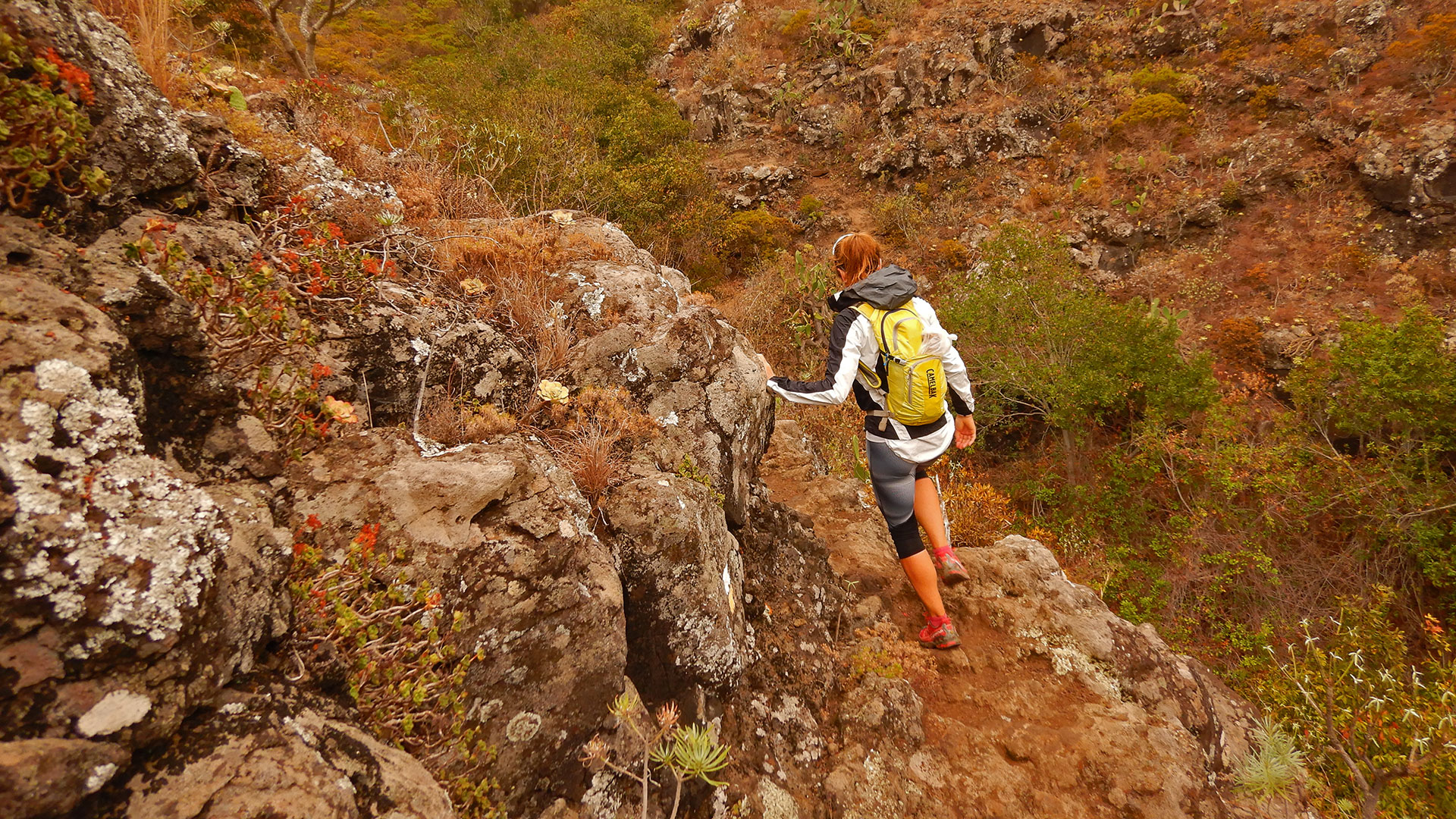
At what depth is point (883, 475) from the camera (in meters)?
3.30

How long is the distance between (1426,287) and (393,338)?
1932 cm

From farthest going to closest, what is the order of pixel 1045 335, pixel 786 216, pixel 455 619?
1. pixel 786 216
2. pixel 1045 335
3. pixel 455 619

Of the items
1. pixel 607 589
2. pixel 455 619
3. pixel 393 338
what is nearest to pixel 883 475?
pixel 607 589

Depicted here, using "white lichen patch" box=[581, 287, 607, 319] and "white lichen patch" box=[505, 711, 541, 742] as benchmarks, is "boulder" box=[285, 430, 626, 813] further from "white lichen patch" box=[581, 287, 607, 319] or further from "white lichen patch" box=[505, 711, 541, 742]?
"white lichen patch" box=[581, 287, 607, 319]

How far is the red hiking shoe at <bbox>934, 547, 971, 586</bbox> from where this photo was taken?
373cm

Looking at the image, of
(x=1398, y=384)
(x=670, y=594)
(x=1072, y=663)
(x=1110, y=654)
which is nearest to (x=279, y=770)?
(x=670, y=594)

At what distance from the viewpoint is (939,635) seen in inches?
135

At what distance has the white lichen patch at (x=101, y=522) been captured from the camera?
1145mm

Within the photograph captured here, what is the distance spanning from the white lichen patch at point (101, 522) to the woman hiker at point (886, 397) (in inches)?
93.9

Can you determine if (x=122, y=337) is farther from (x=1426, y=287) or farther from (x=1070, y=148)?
(x=1070, y=148)

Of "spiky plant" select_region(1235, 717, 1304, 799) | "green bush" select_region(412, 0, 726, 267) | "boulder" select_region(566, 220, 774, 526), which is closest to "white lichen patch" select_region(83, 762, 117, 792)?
"boulder" select_region(566, 220, 774, 526)

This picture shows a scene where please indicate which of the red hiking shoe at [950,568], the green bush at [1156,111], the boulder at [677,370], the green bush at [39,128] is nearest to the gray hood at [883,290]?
the boulder at [677,370]

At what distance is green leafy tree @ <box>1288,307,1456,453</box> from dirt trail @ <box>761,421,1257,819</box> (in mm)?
8958

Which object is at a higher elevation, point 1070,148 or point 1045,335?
point 1070,148
